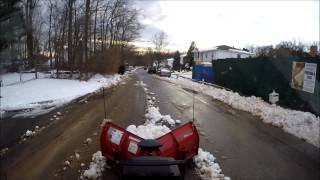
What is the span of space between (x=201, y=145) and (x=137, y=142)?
11.9 feet

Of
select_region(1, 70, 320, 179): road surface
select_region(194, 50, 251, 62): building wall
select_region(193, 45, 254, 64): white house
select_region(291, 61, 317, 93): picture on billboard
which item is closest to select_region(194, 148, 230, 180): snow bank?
select_region(1, 70, 320, 179): road surface

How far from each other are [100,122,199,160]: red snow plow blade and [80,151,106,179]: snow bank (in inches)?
12.9

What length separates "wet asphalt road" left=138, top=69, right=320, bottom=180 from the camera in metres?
8.69

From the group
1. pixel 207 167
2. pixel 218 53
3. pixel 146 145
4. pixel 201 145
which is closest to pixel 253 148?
pixel 201 145

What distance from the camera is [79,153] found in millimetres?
9789

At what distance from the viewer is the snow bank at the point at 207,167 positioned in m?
7.98

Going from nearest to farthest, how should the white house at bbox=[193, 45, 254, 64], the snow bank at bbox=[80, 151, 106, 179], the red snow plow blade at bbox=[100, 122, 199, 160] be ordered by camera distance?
the red snow plow blade at bbox=[100, 122, 199, 160]
the snow bank at bbox=[80, 151, 106, 179]
the white house at bbox=[193, 45, 254, 64]

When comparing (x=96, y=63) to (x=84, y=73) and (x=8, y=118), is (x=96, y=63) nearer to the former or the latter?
(x=84, y=73)

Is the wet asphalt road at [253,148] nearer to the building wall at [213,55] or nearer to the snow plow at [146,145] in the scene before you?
the snow plow at [146,145]

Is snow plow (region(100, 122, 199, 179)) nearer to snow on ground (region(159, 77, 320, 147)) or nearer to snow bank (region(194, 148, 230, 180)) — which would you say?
snow bank (region(194, 148, 230, 180))

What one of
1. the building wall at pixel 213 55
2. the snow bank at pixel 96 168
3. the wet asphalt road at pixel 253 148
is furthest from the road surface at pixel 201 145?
the building wall at pixel 213 55

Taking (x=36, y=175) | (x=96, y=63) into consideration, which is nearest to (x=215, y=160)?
(x=36, y=175)

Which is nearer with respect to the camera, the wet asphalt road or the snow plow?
the snow plow

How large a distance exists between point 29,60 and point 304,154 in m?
51.6
